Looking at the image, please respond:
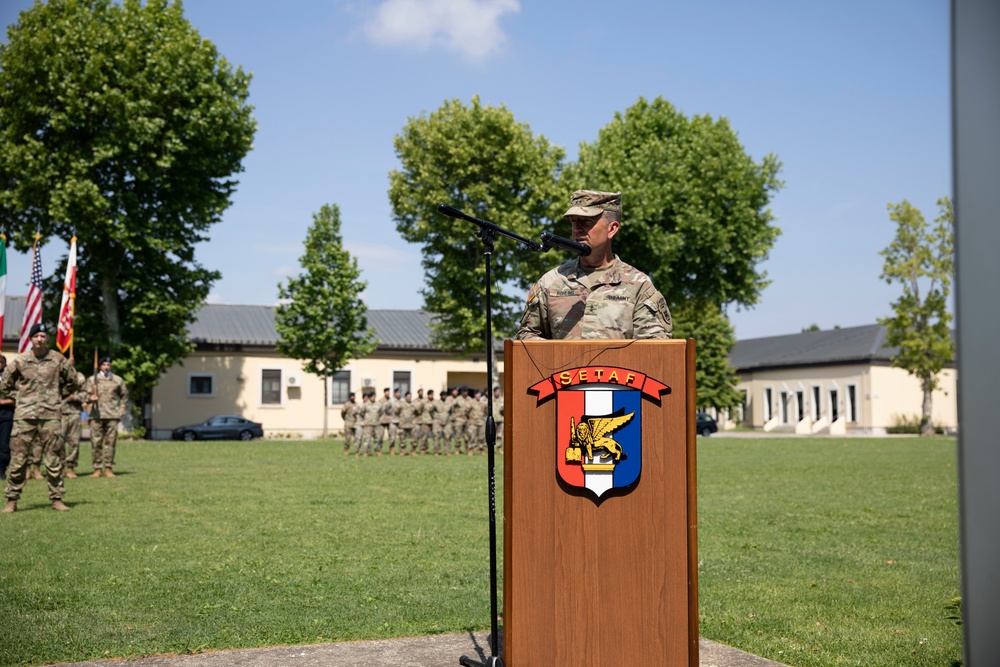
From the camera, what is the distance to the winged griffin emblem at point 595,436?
4094mm

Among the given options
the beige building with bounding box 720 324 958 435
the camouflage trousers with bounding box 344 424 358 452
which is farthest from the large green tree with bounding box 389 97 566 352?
the beige building with bounding box 720 324 958 435

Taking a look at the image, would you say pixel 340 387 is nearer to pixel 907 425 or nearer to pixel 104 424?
pixel 907 425

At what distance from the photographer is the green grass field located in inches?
225

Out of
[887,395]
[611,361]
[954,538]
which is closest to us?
[611,361]

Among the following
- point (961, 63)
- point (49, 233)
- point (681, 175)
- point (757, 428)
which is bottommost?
point (757, 428)

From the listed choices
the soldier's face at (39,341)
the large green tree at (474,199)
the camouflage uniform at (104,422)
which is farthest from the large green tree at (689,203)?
the soldier's face at (39,341)

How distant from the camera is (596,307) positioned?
484 centimetres

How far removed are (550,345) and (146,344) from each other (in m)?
34.2

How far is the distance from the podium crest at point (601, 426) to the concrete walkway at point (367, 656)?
1494mm

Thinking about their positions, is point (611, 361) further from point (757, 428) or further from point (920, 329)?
point (757, 428)

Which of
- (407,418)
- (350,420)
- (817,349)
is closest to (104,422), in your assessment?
(350,420)

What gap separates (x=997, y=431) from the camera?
245cm

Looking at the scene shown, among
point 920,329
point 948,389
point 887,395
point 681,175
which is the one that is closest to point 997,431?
point 681,175

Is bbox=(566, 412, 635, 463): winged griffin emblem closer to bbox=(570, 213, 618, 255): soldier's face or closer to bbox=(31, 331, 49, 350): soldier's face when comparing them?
bbox=(570, 213, 618, 255): soldier's face
